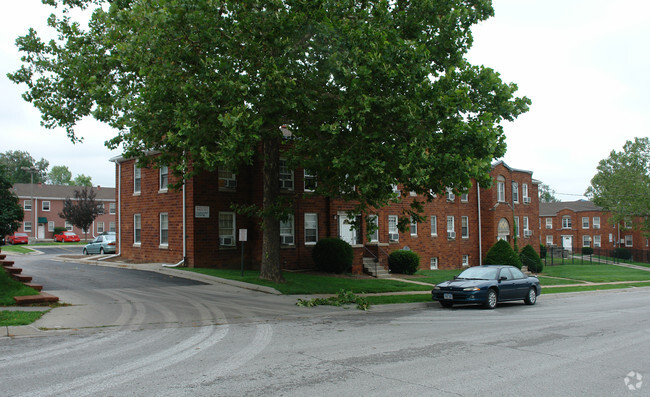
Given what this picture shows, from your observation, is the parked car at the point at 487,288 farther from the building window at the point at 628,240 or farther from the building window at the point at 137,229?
the building window at the point at 628,240

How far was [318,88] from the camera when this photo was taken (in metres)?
15.2

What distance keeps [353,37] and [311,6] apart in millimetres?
1532

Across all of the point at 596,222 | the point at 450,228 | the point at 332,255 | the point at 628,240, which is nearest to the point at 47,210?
the point at 450,228

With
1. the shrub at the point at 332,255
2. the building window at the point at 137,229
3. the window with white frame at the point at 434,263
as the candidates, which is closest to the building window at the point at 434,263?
the window with white frame at the point at 434,263

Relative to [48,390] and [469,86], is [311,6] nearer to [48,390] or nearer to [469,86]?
[469,86]

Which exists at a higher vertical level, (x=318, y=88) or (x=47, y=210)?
(x=318, y=88)

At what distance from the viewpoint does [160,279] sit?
20.0 meters

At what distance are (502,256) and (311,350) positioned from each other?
27.6 meters

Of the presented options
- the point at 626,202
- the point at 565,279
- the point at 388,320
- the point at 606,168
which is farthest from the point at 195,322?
the point at 606,168

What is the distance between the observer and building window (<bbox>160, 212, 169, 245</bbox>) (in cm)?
2519

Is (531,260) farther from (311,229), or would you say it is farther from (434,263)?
(311,229)

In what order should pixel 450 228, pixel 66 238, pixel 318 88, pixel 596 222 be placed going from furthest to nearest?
pixel 596 222 → pixel 66 238 → pixel 450 228 → pixel 318 88

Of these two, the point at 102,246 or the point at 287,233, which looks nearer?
the point at 287,233

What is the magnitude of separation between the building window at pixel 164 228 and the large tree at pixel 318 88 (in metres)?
10.00
